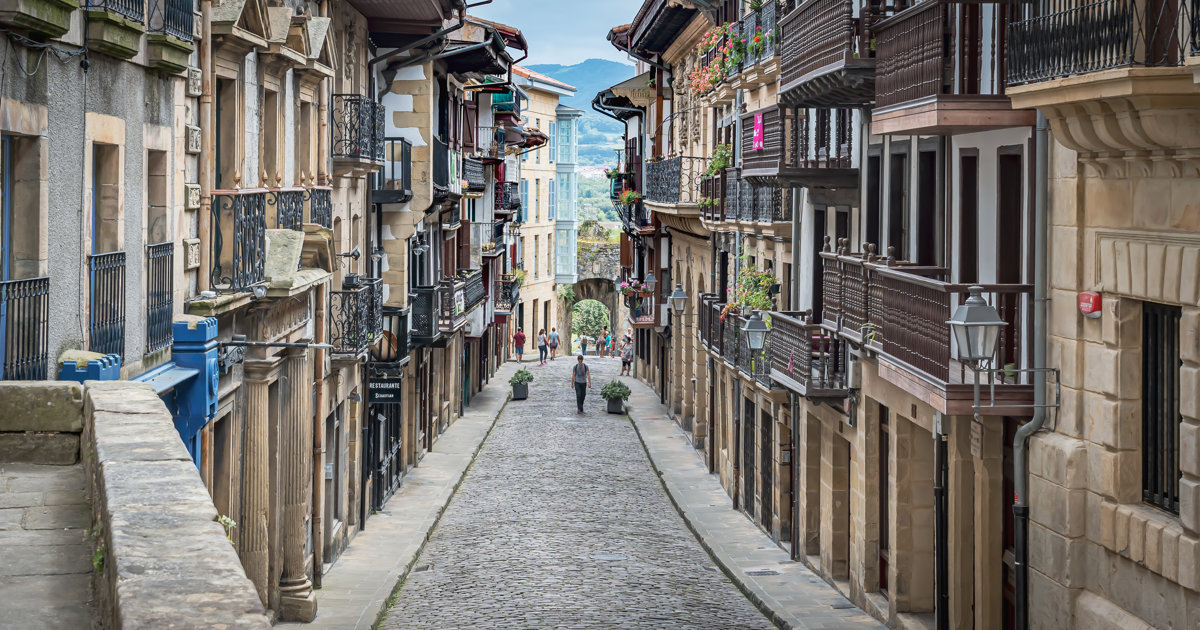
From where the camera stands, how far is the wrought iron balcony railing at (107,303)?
1080 centimetres

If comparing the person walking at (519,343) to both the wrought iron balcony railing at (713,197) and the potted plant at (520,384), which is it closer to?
the potted plant at (520,384)

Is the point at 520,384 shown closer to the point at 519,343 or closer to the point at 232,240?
the point at 519,343

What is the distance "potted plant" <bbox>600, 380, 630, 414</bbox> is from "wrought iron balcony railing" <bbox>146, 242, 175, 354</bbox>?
31.4 meters

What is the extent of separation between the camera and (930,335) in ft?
44.4

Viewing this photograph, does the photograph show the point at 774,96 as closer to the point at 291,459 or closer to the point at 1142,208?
the point at 291,459

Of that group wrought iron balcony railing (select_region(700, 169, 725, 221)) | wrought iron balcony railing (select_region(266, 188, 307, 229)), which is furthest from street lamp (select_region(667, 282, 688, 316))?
wrought iron balcony railing (select_region(266, 188, 307, 229))

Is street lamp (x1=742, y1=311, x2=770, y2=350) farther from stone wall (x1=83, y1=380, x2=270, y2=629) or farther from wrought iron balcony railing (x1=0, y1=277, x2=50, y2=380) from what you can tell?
stone wall (x1=83, y1=380, x2=270, y2=629)

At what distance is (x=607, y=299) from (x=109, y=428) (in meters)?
75.9

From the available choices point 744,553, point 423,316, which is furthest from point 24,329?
point 423,316

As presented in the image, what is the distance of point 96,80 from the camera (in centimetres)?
1086

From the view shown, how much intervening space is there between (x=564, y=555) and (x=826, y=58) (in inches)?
356

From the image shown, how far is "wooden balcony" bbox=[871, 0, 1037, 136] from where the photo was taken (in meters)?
12.7

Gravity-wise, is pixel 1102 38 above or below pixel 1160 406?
above

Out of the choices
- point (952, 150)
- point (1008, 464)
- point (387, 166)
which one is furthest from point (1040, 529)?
point (387, 166)
